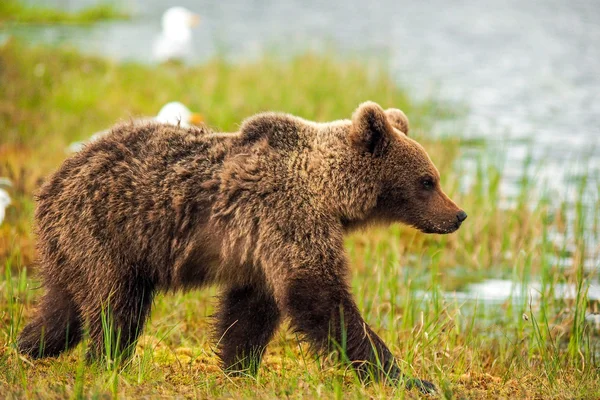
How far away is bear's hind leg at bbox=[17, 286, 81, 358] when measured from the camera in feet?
16.9

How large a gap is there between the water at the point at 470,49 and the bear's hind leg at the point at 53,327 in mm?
4763

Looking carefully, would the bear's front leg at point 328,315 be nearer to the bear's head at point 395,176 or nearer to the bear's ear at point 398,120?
the bear's head at point 395,176

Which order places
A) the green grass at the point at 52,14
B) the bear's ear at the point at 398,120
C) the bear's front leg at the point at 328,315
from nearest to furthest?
the bear's front leg at the point at 328,315 < the bear's ear at the point at 398,120 < the green grass at the point at 52,14

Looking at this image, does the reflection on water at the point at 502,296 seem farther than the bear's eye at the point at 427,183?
Yes

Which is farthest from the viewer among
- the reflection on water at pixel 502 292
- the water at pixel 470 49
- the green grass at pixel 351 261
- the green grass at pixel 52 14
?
the green grass at pixel 52 14

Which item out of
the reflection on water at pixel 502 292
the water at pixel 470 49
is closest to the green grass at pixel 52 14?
the water at pixel 470 49

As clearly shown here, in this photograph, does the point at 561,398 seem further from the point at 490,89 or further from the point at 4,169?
the point at 490,89

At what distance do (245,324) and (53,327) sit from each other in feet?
3.57

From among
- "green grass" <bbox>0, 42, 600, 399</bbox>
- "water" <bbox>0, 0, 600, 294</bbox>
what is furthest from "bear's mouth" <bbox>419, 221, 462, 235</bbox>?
"water" <bbox>0, 0, 600, 294</bbox>

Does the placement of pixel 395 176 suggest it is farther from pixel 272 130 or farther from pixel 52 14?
pixel 52 14

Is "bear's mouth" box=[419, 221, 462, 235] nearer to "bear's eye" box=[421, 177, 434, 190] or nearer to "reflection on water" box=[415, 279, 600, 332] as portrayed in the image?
"bear's eye" box=[421, 177, 434, 190]

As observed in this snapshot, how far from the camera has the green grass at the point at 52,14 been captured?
20.5 m

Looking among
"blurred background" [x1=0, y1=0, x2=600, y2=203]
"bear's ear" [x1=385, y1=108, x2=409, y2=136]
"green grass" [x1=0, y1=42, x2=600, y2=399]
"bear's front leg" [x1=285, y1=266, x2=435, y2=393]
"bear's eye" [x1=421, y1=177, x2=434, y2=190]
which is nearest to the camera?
"bear's front leg" [x1=285, y1=266, x2=435, y2=393]

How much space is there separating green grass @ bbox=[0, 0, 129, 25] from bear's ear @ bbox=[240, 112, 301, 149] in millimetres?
15422
